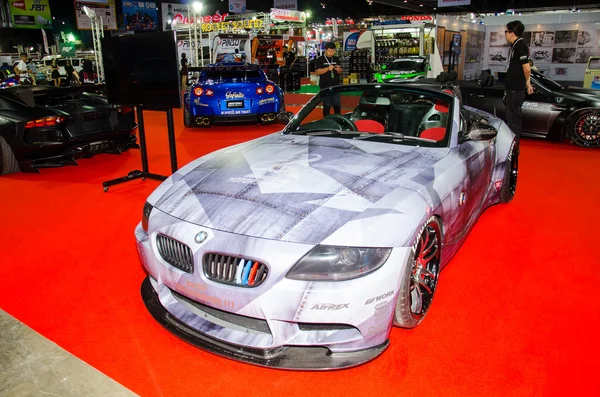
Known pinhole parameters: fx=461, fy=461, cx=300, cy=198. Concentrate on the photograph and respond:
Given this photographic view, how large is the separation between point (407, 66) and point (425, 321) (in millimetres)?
14292

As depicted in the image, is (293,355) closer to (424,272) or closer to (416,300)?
(416,300)

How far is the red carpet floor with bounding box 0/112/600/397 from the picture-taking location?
7.00 feet

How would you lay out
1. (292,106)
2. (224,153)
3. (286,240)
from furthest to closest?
(292,106) → (224,153) → (286,240)

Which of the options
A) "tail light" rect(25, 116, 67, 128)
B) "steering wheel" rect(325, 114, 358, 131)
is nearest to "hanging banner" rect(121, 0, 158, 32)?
"tail light" rect(25, 116, 67, 128)

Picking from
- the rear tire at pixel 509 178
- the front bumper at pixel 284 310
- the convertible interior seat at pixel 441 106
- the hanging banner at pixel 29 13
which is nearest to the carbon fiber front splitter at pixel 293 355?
the front bumper at pixel 284 310

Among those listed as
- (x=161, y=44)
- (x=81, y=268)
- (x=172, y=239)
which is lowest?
(x=81, y=268)

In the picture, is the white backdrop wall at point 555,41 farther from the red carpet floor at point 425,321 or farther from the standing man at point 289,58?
the red carpet floor at point 425,321

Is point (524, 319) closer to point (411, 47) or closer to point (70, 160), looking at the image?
point (70, 160)

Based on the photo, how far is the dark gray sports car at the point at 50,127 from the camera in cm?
563

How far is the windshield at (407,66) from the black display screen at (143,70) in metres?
11.9

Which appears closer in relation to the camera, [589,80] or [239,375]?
[239,375]

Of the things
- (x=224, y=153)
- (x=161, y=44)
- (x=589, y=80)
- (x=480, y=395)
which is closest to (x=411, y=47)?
(x=589, y=80)

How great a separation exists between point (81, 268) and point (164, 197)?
129 centimetres

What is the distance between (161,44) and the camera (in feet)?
15.9
